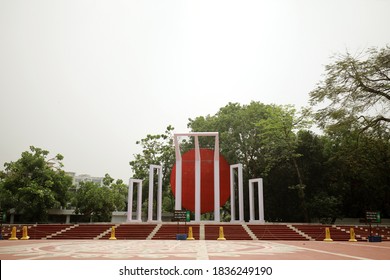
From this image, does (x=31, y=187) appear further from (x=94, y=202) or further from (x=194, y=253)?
(x=194, y=253)

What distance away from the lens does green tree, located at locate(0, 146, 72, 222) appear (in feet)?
102

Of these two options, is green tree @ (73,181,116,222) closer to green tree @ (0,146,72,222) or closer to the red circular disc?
green tree @ (0,146,72,222)

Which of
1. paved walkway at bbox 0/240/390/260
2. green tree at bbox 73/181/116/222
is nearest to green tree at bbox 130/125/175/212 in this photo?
green tree at bbox 73/181/116/222

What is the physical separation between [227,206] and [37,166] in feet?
69.8

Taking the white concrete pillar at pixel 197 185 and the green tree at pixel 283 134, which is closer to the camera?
the white concrete pillar at pixel 197 185

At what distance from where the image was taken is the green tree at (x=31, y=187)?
31078 mm

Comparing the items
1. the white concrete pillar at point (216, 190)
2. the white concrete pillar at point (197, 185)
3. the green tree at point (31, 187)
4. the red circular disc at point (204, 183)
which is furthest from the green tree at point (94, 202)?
the white concrete pillar at point (216, 190)

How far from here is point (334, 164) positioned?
31828mm

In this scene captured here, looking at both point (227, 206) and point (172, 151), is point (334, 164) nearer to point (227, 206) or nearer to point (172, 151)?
point (227, 206)

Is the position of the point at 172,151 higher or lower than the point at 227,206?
higher

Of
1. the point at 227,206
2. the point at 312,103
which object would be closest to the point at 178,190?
the point at 312,103

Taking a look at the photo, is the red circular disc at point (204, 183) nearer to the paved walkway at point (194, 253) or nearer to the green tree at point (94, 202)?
the green tree at point (94, 202)

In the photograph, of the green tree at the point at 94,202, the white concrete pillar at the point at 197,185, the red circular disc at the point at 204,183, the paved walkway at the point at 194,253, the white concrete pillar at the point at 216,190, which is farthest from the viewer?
the green tree at the point at 94,202
